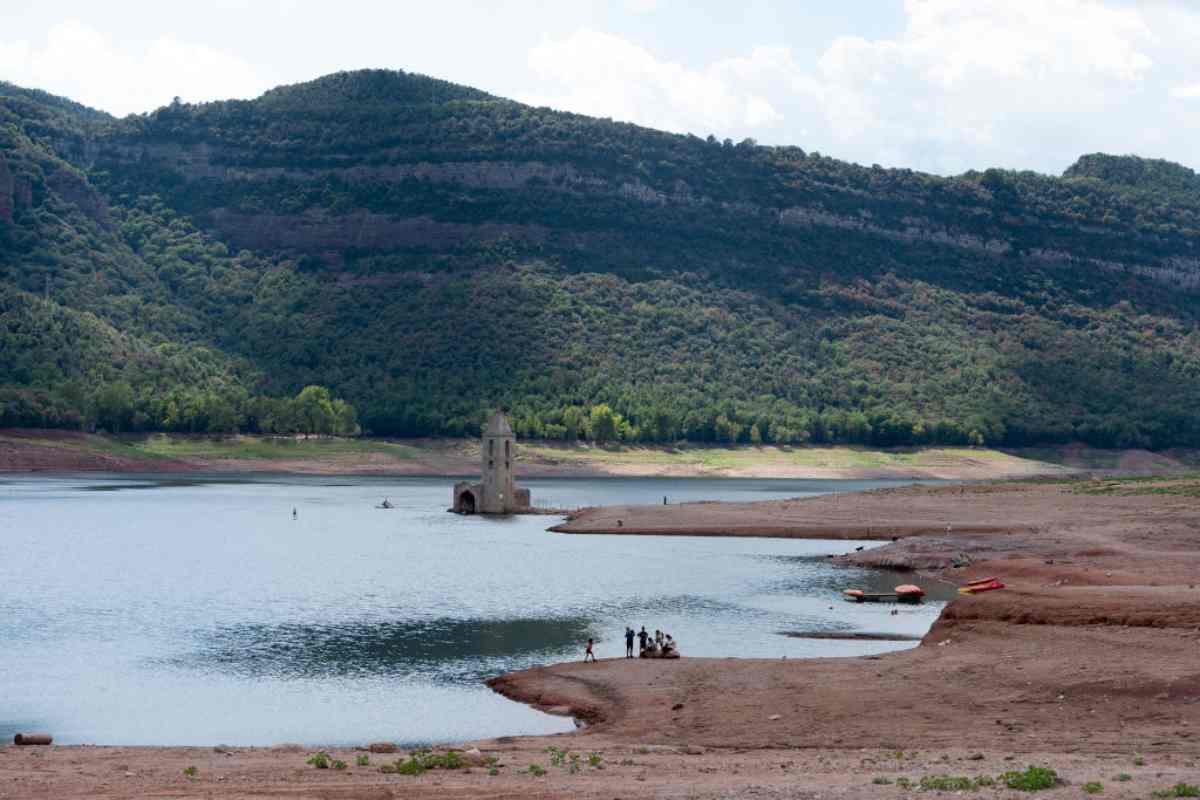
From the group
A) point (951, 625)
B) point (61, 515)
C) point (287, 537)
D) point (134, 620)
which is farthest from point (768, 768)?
point (61, 515)

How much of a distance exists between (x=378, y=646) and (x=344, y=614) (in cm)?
960

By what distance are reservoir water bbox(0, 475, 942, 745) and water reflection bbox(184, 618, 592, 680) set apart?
0.45 feet

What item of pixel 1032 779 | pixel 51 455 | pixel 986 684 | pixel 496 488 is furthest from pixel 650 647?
pixel 51 455

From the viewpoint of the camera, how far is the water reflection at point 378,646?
178 ft

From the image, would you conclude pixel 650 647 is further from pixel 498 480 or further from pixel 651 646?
pixel 498 480

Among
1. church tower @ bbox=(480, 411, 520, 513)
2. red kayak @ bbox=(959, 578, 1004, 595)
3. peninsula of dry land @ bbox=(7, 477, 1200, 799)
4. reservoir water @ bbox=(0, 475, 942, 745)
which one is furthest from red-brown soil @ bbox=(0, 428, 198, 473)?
peninsula of dry land @ bbox=(7, 477, 1200, 799)

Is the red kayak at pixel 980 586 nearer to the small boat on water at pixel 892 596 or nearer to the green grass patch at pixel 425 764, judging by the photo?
the small boat on water at pixel 892 596

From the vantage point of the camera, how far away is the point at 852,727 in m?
39.8

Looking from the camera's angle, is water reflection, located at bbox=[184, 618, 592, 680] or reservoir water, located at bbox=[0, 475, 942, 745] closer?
reservoir water, located at bbox=[0, 475, 942, 745]

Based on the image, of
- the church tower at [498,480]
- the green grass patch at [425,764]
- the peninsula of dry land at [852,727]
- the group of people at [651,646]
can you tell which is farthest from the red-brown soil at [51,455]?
the green grass patch at [425,764]

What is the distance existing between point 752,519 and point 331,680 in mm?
63934

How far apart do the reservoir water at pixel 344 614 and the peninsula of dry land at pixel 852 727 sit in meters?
4.27

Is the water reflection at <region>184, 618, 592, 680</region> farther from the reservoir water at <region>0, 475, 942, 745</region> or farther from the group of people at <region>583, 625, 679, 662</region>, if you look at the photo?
the group of people at <region>583, 625, 679, 662</region>

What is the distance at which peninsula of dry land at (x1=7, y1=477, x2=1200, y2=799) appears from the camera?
101 ft
